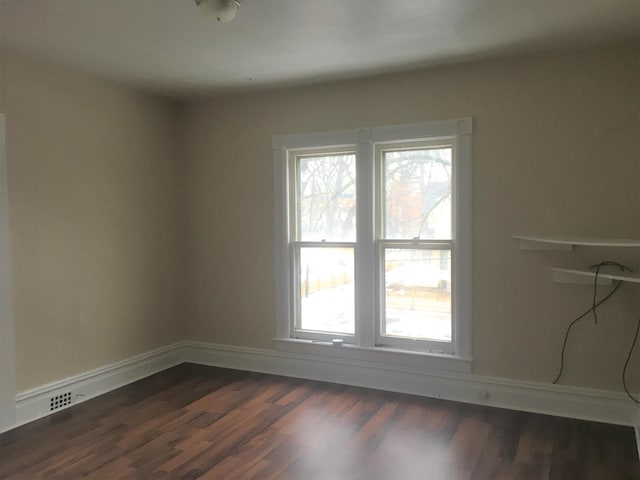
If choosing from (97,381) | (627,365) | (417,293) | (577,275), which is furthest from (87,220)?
(627,365)

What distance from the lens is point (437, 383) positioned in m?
3.92

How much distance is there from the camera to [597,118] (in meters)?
3.38

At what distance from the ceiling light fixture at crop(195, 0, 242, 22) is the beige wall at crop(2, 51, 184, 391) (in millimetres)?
1855

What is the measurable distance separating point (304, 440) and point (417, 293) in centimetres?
149

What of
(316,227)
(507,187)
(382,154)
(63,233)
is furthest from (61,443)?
(507,187)

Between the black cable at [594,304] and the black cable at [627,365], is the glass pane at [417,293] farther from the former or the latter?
the black cable at [627,365]

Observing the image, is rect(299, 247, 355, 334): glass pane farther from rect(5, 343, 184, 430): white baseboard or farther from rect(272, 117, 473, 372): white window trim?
rect(5, 343, 184, 430): white baseboard

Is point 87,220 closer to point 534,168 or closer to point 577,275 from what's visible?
point 534,168

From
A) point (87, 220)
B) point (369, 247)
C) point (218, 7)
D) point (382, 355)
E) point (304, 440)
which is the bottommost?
point (304, 440)

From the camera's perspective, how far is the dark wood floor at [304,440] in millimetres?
2834

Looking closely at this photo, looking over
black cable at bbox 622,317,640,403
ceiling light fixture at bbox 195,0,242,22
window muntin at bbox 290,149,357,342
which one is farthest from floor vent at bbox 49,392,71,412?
black cable at bbox 622,317,640,403

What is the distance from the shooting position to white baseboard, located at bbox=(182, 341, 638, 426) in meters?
3.45

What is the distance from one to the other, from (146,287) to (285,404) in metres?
1.70

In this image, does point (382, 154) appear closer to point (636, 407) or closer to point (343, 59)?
point (343, 59)
